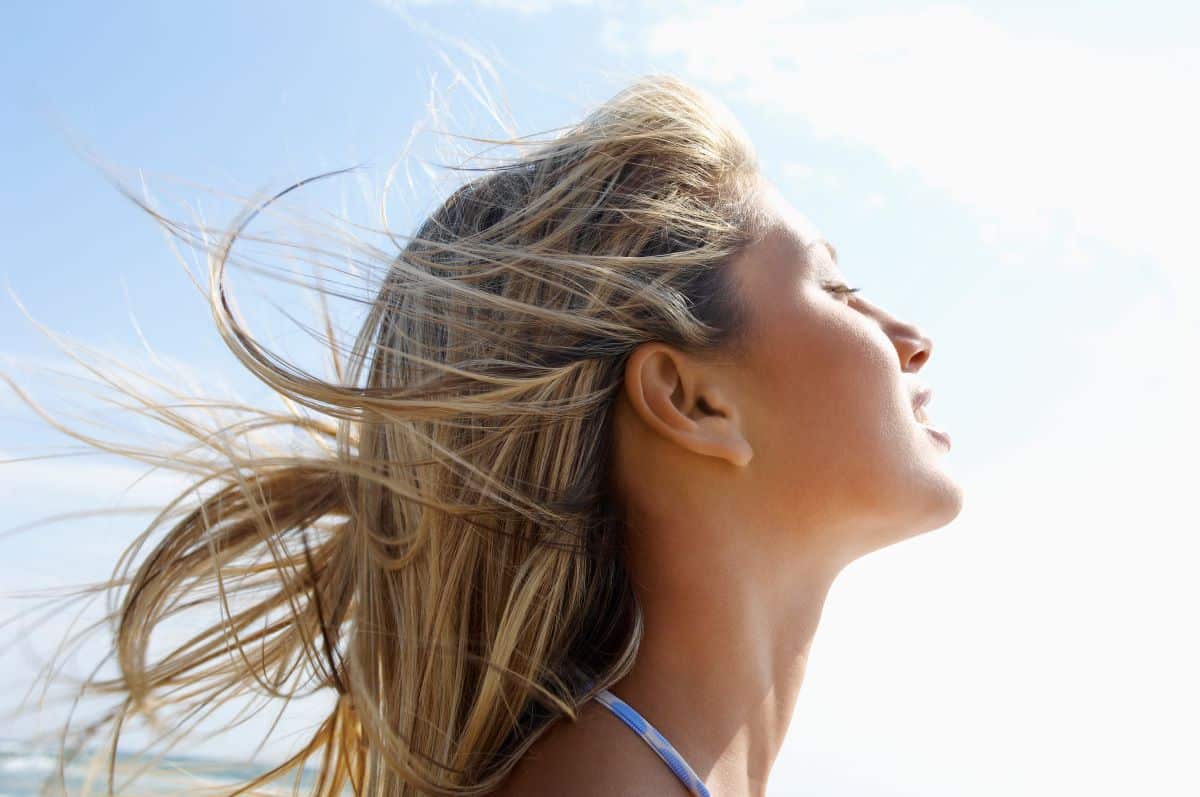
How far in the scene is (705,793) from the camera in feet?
7.28

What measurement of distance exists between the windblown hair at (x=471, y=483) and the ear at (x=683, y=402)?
47 mm

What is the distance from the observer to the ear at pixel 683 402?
241 cm

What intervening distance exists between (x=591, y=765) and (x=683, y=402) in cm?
78

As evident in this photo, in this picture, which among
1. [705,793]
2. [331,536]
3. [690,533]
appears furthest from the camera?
[331,536]

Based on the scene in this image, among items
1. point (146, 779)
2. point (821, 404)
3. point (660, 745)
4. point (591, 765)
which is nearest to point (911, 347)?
point (821, 404)

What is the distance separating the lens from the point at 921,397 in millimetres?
2672

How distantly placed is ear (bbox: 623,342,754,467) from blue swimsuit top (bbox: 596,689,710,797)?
0.55 meters

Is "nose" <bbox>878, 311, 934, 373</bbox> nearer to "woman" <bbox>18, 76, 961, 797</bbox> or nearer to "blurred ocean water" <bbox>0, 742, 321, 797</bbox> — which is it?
"woman" <bbox>18, 76, 961, 797</bbox>

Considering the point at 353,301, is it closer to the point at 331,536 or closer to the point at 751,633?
the point at 331,536

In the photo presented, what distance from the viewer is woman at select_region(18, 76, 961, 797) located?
2395mm

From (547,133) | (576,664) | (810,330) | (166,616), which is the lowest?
(166,616)

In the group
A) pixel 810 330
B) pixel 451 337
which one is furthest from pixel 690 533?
pixel 451 337

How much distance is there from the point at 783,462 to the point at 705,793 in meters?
0.69

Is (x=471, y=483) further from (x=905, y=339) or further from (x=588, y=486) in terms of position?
(x=905, y=339)
